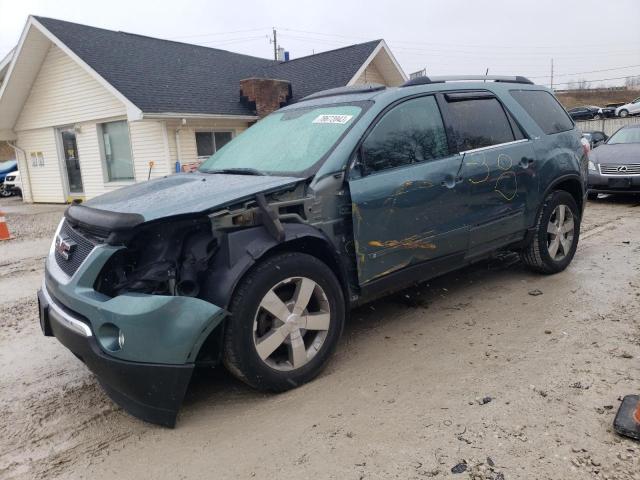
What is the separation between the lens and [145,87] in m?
13.6

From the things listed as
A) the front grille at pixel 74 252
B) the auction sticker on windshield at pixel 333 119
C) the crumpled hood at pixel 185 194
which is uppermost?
the auction sticker on windshield at pixel 333 119

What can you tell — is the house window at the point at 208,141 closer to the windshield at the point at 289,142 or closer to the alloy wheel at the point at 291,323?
the windshield at the point at 289,142

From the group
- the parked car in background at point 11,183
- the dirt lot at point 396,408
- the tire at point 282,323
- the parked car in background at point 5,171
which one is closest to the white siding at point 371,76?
the dirt lot at point 396,408

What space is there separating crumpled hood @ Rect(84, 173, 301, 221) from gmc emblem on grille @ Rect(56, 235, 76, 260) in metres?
0.27

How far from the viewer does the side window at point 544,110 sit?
4.88 meters

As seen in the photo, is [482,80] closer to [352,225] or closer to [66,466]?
[352,225]

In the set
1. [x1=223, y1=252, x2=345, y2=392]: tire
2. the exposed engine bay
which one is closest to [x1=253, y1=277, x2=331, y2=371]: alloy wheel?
[x1=223, y1=252, x2=345, y2=392]: tire

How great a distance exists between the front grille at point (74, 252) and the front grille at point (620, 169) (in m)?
10.0

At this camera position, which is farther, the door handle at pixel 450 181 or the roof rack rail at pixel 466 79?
the roof rack rail at pixel 466 79

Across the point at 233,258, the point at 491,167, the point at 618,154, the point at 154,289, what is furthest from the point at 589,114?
the point at 154,289

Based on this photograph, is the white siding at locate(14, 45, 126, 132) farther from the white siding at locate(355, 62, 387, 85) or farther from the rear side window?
the rear side window

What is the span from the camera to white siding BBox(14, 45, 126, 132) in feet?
47.0

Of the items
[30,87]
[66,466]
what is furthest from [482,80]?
[30,87]

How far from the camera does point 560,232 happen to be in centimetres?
513
